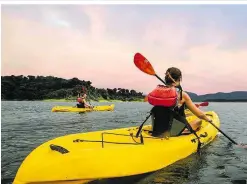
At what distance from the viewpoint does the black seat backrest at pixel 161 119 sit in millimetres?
6961

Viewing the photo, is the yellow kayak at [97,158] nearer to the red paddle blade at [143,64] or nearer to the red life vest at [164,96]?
the red life vest at [164,96]

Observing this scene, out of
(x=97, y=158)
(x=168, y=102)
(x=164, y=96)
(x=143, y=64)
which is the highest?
(x=143, y=64)

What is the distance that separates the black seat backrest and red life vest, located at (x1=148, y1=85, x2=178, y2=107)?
10.1 inches

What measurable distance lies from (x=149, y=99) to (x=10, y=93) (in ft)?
202

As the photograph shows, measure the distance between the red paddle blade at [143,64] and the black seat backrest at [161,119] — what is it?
3.74 feet

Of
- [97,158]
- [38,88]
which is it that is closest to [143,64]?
[97,158]

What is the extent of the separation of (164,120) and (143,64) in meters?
1.53

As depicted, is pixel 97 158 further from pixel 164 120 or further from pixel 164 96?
pixel 164 120

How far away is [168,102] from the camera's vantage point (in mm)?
6625

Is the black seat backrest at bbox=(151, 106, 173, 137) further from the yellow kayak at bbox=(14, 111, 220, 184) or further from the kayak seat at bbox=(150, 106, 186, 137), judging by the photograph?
the yellow kayak at bbox=(14, 111, 220, 184)

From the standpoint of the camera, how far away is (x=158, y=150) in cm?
639

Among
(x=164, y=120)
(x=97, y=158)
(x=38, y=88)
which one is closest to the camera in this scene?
(x=97, y=158)

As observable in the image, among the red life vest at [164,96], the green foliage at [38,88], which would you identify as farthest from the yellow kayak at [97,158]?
the green foliage at [38,88]

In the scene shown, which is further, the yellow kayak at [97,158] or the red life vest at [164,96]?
the red life vest at [164,96]
